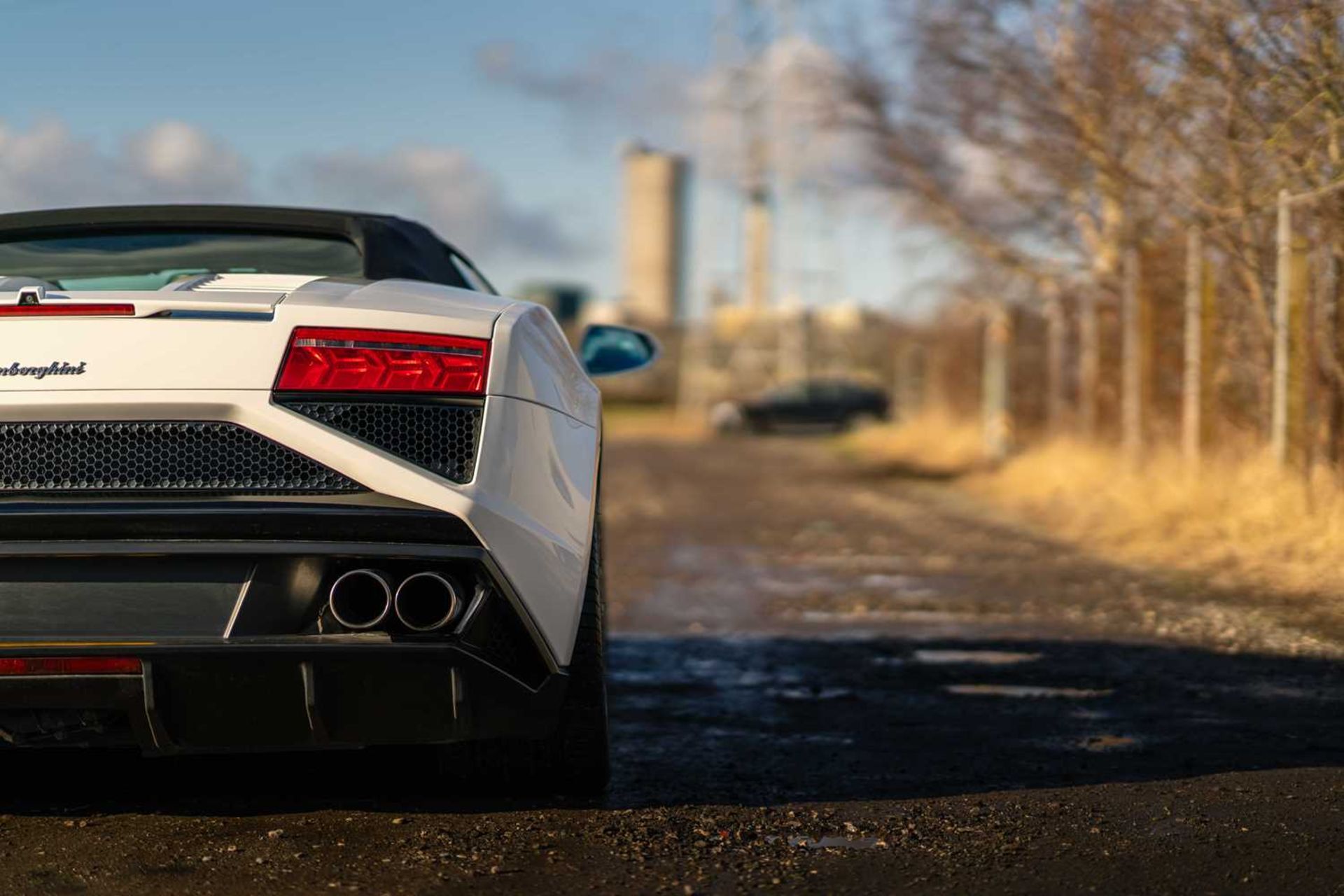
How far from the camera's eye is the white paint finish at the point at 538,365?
3504 mm

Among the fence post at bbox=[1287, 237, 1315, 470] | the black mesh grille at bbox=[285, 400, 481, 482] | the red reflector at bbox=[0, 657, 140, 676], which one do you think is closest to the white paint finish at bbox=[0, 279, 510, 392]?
the black mesh grille at bbox=[285, 400, 481, 482]

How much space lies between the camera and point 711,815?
3.86m

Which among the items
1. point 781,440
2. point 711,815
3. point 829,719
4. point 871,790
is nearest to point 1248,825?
point 871,790

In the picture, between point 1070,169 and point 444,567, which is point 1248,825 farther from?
point 1070,169

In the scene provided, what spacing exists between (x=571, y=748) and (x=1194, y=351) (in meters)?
10.1

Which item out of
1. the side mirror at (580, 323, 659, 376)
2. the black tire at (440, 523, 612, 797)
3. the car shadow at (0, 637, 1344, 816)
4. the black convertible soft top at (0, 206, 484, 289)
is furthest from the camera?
the side mirror at (580, 323, 659, 376)

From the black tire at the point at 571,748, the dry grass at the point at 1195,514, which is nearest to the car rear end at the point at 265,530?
the black tire at the point at 571,748

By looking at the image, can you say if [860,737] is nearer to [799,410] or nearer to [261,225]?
[261,225]

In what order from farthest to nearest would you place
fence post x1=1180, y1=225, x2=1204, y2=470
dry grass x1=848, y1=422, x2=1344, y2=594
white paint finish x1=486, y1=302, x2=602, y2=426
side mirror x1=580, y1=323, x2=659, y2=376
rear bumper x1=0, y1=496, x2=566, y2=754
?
fence post x1=1180, y1=225, x2=1204, y2=470
dry grass x1=848, y1=422, x2=1344, y2=594
side mirror x1=580, y1=323, x2=659, y2=376
white paint finish x1=486, y1=302, x2=602, y2=426
rear bumper x1=0, y1=496, x2=566, y2=754

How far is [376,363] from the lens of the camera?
133 inches

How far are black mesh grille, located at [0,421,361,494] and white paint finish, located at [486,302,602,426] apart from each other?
1.32 ft

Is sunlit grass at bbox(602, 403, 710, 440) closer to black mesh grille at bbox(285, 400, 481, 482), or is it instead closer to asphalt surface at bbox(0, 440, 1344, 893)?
asphalt surface at bbox(0, 440, 1344, 893)

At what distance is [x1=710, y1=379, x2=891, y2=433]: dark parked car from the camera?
45188 mm

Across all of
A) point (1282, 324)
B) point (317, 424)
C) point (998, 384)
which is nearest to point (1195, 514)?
point (1282, 324)
